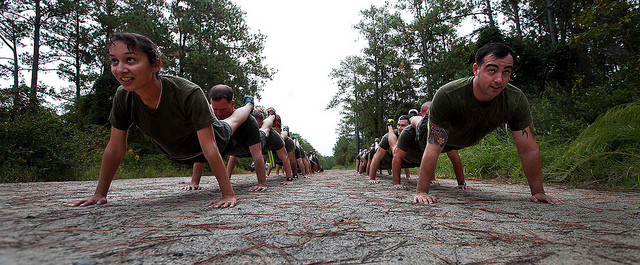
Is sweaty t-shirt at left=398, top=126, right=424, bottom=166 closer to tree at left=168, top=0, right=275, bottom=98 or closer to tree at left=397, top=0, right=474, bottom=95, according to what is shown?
tree at left=168, top=0, right=275, bottom=98

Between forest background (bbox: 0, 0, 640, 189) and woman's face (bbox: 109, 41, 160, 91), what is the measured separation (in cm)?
62

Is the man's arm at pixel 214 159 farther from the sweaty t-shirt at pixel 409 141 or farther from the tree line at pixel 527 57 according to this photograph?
the tree line at pixel 527 57

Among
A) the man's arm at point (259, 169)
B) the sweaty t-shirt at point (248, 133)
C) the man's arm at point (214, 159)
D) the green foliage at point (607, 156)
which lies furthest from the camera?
the sweaty t-shirt at point (248, 133)

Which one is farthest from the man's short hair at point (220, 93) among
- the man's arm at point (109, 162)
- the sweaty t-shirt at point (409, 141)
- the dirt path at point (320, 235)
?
the sweaty t-shirt at point (409, 141)

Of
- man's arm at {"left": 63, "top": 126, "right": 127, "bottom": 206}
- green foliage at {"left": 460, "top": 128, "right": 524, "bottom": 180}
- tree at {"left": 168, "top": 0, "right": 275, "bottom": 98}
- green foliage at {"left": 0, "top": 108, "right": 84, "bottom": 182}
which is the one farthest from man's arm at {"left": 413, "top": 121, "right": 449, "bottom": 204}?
tree at {"left": 168, "top": 0, "right": 275, "bottom": 98}

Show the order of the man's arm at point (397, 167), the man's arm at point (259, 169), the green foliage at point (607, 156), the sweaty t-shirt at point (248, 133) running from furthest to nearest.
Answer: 1. the man's arm at point (397, 167)
2. the sweaty t-shirt at point (248, 133)
3. the man's arm at point (259, 169)
4. the green foliage at point (607, 156)

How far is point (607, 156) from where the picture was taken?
3.63 m

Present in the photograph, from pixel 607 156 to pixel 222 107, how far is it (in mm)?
5300

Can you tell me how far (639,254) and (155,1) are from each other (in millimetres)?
16599

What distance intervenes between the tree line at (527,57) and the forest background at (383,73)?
6 cm

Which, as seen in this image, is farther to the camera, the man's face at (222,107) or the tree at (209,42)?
the tree at (209,42)

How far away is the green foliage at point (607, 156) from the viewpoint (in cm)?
331

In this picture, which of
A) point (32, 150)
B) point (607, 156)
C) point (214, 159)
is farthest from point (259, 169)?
point (32, 150)

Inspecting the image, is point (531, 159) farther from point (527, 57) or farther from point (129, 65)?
point (527, 57)
